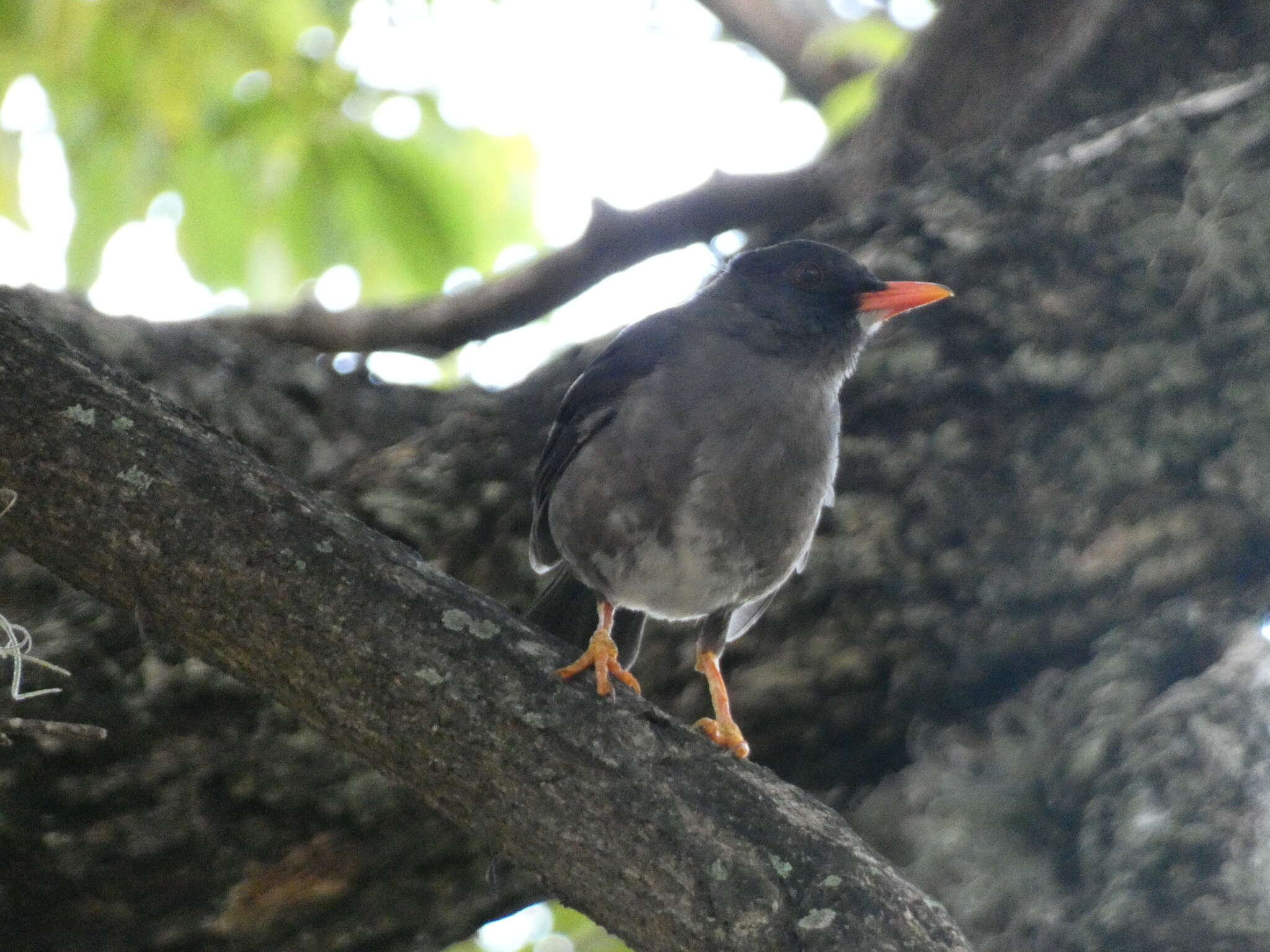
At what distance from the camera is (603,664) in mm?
2332

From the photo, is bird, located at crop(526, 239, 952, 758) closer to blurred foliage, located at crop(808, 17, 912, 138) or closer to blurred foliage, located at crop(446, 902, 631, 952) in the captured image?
blurred foliage, located at crop(446, 902, 631, 952)

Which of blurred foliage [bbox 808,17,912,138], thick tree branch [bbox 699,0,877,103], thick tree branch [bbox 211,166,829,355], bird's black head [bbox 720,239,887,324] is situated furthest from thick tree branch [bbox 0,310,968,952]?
thick tree branch [bbox 699,0,877,103]

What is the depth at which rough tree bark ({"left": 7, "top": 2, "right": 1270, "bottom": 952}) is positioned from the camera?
2.71m

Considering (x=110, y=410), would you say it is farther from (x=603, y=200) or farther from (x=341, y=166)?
(x=341, y=166)

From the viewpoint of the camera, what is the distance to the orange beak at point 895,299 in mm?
3277

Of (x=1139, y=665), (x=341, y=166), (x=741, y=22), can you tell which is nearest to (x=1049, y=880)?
(x=1139, y=665)

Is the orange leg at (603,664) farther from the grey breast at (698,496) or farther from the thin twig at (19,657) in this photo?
the thin twig at (19,657)

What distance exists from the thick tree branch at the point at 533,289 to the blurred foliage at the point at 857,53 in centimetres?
84

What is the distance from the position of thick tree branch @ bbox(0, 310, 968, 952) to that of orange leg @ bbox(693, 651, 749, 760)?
0.77m

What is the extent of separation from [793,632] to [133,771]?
1.51 meters

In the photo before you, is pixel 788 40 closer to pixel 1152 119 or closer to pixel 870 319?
pixel 1152 119

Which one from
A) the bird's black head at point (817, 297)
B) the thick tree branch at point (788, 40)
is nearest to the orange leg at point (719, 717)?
the bird's black head at point (817, 297)

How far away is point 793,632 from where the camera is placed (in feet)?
10.5

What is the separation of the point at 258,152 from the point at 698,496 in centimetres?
262
